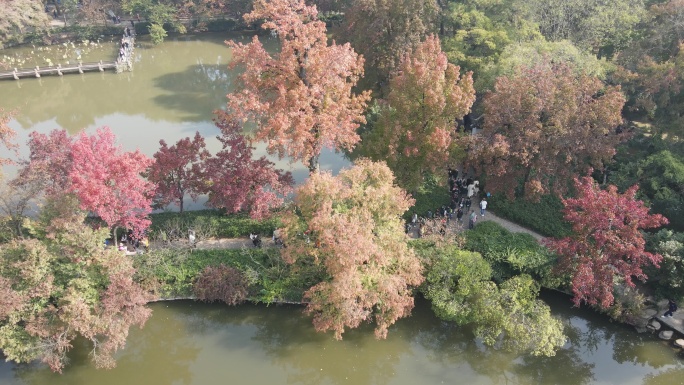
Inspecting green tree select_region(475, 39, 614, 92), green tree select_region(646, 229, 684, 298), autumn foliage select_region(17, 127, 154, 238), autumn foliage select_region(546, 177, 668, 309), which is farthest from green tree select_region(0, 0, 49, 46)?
A: green tree select_region(646, 229, 684, 298)

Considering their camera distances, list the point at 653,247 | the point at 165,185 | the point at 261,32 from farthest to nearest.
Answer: the point at 261,32, the point at 165,185, the point at 653,247

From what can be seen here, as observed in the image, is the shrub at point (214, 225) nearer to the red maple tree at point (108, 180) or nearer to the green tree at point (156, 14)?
the red maple tree at point (108, 180)

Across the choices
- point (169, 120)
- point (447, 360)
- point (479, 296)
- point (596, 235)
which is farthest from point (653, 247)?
point (169, 120)

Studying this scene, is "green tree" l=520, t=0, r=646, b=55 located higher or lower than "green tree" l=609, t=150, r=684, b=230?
higher

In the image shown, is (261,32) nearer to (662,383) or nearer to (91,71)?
(91,71)

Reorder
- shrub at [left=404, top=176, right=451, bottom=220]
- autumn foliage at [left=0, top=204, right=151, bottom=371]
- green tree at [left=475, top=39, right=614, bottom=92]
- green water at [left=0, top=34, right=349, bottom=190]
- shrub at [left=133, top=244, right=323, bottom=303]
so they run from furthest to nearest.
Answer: green water at [left=0, top=34, right=349, bottom=190]
green tree at [left=475, top=39, right=614, bottom=92]
shrub at [left=404, top=176, right=451, bottom=220]
shrub at [left=133, top=244, right=323, bottom=303]
autumn foliage at [left=0, top=204, right=151, bottom=371]

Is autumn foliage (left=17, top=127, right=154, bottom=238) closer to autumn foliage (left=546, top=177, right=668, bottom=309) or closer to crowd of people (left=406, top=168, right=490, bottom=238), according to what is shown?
crowd of people (left=406, top=168, right=490, bottom=238)
